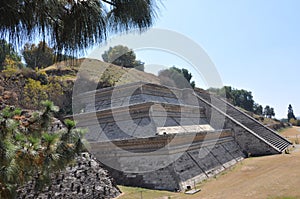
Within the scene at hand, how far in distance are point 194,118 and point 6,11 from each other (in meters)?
15.0

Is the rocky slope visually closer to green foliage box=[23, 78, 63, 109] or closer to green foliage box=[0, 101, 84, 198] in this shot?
green foliage box=[0, 101, 84, 198]

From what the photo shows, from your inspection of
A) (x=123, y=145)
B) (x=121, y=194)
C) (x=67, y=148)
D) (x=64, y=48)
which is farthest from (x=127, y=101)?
(x=64, y=48)

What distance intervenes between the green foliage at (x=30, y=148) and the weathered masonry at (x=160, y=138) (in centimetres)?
441

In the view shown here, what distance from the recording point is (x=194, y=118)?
16.8m

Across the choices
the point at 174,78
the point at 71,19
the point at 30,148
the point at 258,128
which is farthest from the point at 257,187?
the point at 174,78

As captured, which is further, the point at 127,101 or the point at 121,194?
the point at 127,101

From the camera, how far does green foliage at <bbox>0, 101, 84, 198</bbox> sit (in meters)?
3.38

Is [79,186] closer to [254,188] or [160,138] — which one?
[160,138]

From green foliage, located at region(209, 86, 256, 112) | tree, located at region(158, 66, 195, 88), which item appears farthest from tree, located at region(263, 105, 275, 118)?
tree, located at region(158, 66, 195, 88)

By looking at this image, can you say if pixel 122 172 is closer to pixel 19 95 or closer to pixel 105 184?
pixel 105 184

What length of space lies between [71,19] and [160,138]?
6761 mm

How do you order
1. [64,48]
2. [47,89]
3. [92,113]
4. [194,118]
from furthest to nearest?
[47,89] → [194,118] → [92,113] → [64,48]

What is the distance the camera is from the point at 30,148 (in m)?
4.13

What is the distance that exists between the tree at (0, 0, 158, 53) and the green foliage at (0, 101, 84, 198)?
1442mm
